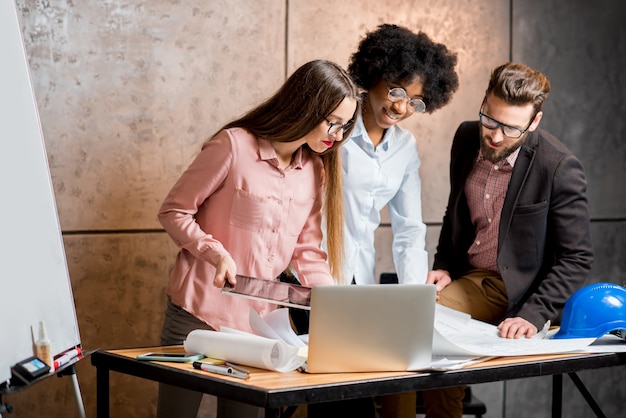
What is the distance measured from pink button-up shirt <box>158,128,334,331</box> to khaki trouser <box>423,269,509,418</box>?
646mm

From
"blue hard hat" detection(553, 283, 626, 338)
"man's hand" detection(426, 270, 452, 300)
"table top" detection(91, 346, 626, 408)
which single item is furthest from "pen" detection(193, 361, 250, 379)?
"man's hand" detection(426, 270, 452, 300)

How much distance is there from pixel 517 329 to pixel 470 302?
1.37 ft

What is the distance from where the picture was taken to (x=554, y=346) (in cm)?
264

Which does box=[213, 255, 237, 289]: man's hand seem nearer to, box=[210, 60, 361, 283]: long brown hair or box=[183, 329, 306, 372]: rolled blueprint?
box=[183, 329, 306, 372]: rolled blueprint

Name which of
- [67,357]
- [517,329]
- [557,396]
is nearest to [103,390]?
[67,357]

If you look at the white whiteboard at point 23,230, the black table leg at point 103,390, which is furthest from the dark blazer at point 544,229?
the white whiteboard at point 23,230

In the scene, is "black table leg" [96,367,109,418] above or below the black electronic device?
below

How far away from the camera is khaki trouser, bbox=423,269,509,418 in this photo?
3.23 m

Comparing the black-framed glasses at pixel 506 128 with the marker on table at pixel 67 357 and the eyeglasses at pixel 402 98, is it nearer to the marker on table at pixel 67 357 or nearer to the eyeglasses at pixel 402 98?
the eyeglasses at pixel 402 98

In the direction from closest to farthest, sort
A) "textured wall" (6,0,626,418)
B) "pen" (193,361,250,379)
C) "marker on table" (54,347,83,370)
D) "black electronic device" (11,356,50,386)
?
"black electronic device" (11,356,50,386) < "pen" (193,361,250,379) < "marker on table" (54,347,83,370) < "textured wall" (6,0,626,418)

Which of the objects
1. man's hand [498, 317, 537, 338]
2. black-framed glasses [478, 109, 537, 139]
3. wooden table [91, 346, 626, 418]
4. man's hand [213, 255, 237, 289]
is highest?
black-framed glasses [478, 109, 537, 139]

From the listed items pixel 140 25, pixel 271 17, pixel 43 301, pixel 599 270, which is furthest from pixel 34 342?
pixel 599 270

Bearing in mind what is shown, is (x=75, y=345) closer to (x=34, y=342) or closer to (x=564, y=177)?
(x=34, y=342)

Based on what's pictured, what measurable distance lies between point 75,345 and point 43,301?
21 cm
